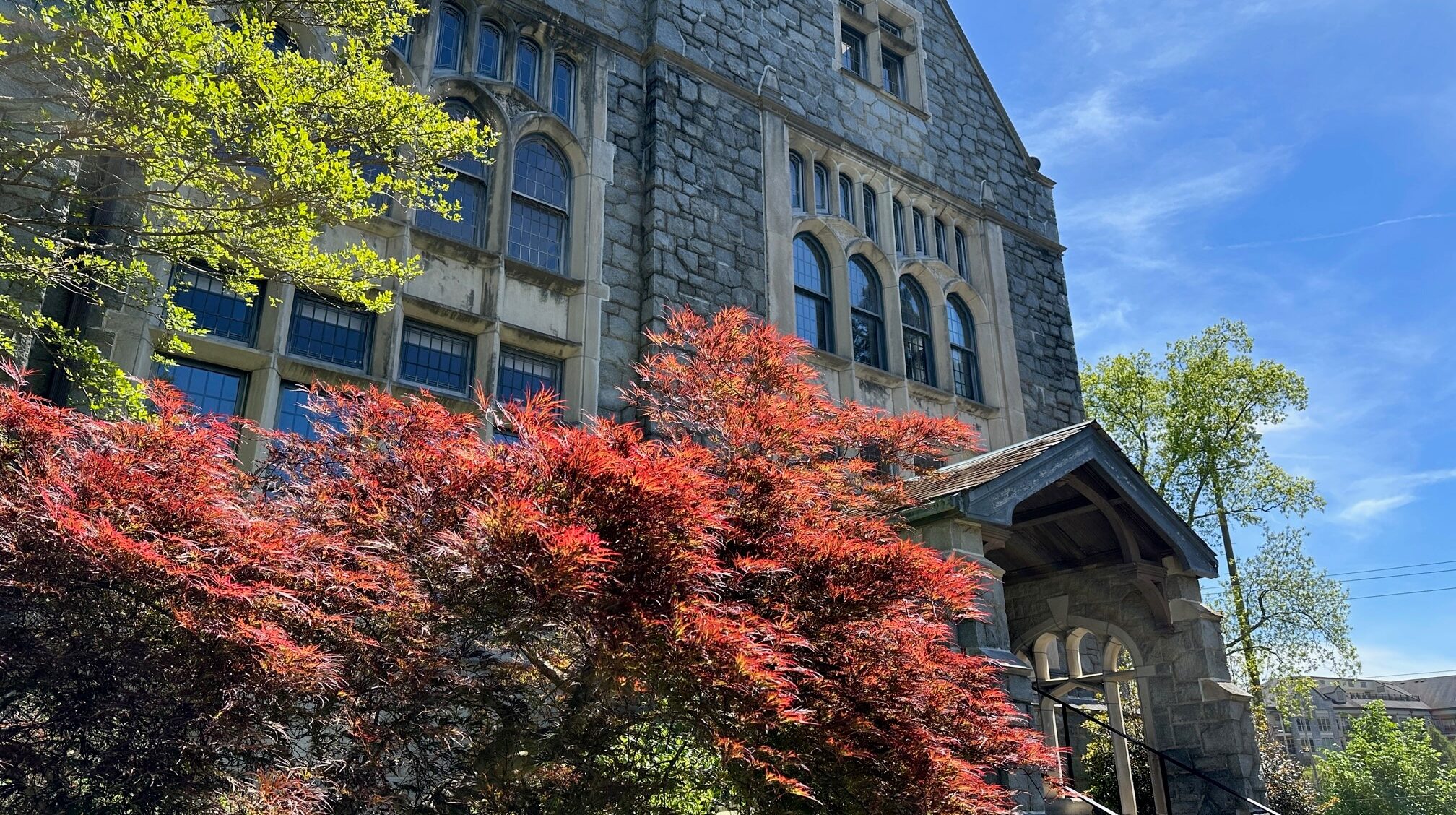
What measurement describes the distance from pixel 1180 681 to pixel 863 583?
247 inches

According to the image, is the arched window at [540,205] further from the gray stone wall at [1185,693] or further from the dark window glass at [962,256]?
the gray stone wall at [1185,693]

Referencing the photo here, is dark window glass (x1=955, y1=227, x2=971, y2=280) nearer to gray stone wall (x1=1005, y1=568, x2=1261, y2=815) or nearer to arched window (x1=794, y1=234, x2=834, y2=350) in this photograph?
arched window (x1=794, y1=234, x2=834, y2=350)

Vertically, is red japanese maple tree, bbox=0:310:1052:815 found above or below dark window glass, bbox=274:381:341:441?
below

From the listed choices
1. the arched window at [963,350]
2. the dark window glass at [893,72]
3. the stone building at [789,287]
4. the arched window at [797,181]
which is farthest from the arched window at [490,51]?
the arched window at [963,350]

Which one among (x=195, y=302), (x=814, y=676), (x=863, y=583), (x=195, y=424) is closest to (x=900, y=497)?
(x=863, y=583)

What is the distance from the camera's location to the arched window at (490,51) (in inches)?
439

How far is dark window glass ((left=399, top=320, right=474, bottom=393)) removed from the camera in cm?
969

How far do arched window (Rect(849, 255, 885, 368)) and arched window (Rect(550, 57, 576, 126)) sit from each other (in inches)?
178

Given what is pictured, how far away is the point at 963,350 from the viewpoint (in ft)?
49.6

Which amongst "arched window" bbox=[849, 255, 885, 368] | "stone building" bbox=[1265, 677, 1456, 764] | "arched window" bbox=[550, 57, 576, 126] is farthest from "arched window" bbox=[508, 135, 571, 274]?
"stone building" bbox=[1265, 677, 1456, 764]

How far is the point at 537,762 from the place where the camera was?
492 cm

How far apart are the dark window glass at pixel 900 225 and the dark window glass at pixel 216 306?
8.98 metres

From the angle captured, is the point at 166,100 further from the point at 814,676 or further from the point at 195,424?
the point at 814,676

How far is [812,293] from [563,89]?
165 inches
